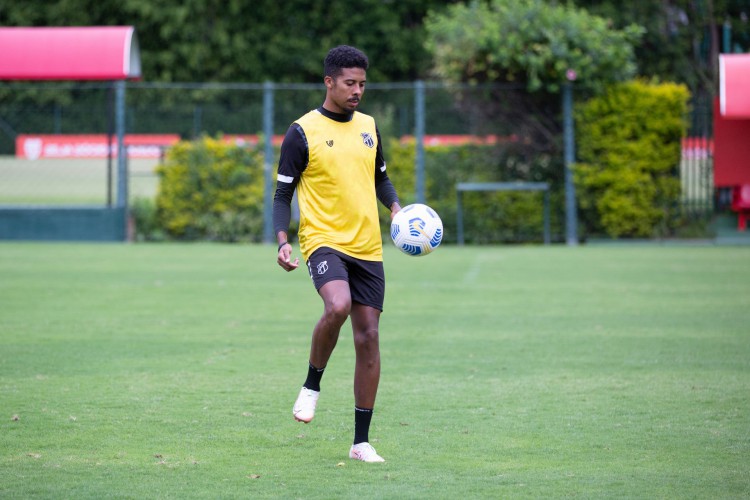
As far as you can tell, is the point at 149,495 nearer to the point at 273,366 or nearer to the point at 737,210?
the point at 273,366

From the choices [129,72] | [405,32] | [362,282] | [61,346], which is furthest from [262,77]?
[362,282]

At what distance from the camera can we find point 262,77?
42.8 metres

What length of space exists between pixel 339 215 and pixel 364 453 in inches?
50.1

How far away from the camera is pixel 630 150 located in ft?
69.5

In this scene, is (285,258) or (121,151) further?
(121,151)

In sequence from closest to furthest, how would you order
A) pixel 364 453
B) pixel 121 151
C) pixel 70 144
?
pixel 364 453, pixel 121 151, pixel 70 144

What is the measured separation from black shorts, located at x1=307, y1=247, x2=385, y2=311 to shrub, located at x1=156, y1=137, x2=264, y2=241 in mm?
16042

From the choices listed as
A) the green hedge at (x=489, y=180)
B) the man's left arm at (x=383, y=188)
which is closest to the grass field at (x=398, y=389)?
the man's left arm at (x=383, y=188)

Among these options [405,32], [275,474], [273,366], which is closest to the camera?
[275,474]

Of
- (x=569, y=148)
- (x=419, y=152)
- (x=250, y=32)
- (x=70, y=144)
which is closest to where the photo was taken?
(x=569, y=148)

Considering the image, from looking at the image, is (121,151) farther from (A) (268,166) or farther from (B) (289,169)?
(B) (289,169)

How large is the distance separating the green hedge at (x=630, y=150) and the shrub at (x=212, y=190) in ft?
20.5

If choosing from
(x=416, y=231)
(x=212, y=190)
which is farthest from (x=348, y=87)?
(x=212, y=190)

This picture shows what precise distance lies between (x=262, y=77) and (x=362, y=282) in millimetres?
37426
